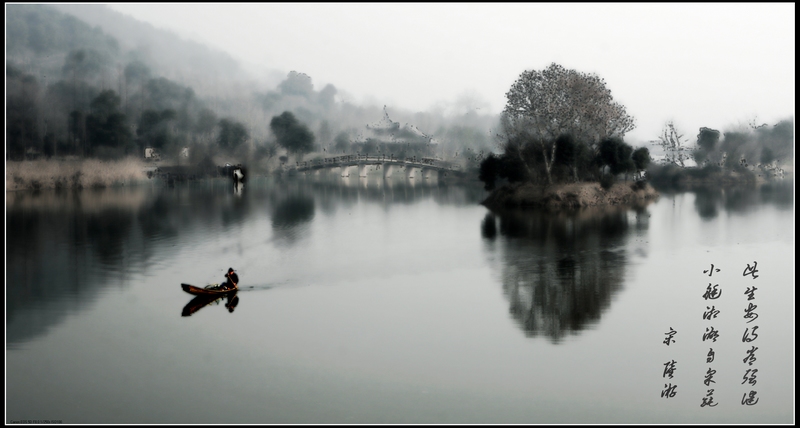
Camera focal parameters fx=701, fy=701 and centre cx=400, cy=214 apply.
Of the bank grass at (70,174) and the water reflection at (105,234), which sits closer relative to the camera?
the water reflection at (105,234)

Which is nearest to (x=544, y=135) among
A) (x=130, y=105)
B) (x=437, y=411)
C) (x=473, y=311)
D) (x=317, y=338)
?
(x=473, y=311)

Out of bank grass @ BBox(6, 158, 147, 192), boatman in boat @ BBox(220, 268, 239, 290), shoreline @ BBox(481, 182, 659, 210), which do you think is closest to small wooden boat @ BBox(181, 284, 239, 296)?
boatman in boat @ BBox(220, 268, 239, 290)

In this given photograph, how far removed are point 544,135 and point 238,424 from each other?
76.4 ft

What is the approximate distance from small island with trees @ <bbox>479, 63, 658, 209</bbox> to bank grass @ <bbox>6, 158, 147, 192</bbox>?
2537cm

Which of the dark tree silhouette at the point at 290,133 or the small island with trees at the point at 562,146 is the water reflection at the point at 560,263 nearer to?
the small island with trees at the point at 562,146

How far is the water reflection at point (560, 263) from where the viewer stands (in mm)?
9320

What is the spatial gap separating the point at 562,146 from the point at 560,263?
45.3 ft

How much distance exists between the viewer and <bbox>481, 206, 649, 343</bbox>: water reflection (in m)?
9.32

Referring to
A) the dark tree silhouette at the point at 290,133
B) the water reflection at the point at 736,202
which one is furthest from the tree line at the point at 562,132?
the dark tree silhouette at the point at 290,133

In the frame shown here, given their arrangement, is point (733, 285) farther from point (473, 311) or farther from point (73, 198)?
point (73, 198)

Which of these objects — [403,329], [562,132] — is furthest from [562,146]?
[403,329]

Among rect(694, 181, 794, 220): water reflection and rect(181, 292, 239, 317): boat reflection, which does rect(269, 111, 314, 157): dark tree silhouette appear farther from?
rect(181, 292, 239, 317): boat reflection

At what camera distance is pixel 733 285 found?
37.4ft

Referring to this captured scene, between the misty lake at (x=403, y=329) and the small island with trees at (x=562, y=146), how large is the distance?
894 centimetres
